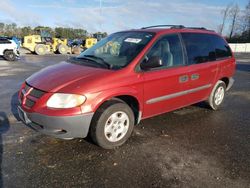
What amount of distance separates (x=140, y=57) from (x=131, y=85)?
51 cm

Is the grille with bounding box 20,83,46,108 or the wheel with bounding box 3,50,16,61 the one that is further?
the wheel with bounding box 3,50,16,61

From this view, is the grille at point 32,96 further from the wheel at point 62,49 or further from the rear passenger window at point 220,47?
the wheel at point 62,49

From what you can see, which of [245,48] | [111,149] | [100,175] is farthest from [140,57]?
[245,48]

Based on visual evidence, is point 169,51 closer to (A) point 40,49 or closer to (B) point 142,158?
(B) point 142,158

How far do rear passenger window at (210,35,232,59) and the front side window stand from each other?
1408 mm

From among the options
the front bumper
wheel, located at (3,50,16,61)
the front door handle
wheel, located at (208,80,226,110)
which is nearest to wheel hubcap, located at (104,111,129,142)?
the front bumper

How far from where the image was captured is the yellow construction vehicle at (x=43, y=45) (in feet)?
81.5

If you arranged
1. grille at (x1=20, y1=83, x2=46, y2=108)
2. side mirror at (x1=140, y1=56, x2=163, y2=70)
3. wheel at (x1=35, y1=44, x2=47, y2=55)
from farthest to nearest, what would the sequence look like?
wheel at (x1=35, y1=44, x2=47, y2=55), side mirror at (x1=140, y1=56, x2=163, y2=70), grille at (x1=20, y1=83, x2=46, y2=108)

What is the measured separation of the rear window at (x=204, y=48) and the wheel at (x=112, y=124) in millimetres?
1807

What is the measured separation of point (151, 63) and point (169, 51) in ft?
2.25

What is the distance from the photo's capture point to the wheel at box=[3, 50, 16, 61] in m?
18.5

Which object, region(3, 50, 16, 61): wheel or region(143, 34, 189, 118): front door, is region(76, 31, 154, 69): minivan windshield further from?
region(3, 50, 16, 61): wheel

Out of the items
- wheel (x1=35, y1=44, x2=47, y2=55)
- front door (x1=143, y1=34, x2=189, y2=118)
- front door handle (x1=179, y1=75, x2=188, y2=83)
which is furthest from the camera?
wheel (x1=35, y1=44, x2=47, y2=55)

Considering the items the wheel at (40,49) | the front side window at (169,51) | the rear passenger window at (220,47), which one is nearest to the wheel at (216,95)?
the rear passenger window at (220,47)
